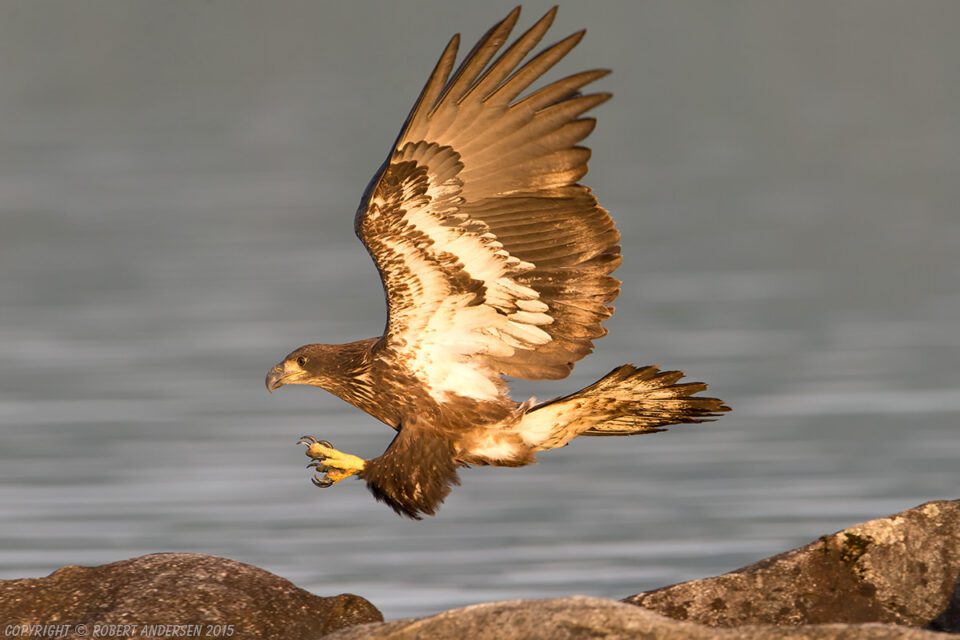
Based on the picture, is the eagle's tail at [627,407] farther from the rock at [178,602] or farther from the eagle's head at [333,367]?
the rock at [178,602]

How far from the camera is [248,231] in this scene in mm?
26078

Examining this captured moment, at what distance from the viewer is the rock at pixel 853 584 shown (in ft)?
25.4

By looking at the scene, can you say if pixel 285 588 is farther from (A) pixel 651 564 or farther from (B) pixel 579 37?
(A) pixel 651 564

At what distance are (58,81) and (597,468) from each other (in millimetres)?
37786

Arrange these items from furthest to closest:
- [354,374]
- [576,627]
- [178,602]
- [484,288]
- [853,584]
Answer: [354,374]
[484,288]
[178,602]
[853,584]
[576,627]

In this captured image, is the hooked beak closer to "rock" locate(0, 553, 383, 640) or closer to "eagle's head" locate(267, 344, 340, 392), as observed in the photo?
"eagle's head" locate(267, 344, 340, 392)

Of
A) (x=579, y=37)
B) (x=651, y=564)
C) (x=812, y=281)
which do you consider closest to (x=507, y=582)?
(x=651, y=564)

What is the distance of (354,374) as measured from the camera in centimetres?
924

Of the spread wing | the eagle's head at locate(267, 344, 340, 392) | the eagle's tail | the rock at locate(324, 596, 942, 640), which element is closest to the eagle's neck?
the eagle's head at locate(267, 344, 340, 392)

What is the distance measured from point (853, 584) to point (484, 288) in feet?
6.67

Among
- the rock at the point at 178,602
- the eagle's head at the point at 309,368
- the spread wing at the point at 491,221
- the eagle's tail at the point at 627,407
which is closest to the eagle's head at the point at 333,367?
the eagle's head at the point at 309,368

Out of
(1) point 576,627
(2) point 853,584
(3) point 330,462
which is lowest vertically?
(1) point 576,627

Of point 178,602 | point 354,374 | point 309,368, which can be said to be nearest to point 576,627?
point 178,602

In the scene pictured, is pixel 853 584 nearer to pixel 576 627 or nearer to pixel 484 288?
pixel 576 627
